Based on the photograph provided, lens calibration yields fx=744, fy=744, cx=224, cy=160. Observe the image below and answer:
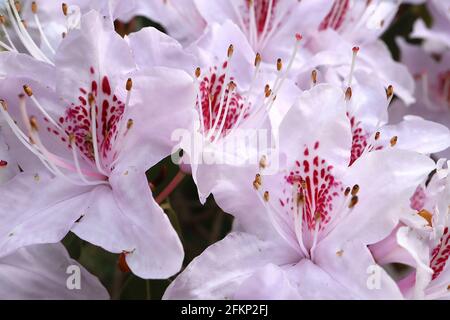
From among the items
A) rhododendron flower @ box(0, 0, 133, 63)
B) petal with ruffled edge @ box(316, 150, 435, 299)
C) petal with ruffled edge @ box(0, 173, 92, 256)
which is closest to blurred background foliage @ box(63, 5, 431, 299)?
petal with ruffled edge @ box(0, 173, 92, 256)

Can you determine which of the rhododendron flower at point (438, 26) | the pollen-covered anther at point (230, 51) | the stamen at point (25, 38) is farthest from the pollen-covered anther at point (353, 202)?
the rhododendron flower at point (438, 26)

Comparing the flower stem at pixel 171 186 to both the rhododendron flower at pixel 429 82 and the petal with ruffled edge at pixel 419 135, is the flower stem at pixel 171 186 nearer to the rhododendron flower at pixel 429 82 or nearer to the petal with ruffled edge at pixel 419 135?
the petal with ruffled edge at pixel 419 135

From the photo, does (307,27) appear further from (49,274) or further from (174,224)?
(49,274)

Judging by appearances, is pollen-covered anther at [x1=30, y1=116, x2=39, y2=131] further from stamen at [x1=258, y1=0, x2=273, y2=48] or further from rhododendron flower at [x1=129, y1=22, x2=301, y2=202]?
stamen at [x1=258, y1=0, x2=273, y2=48]

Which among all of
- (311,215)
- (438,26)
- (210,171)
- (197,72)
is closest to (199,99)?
(197,72)
